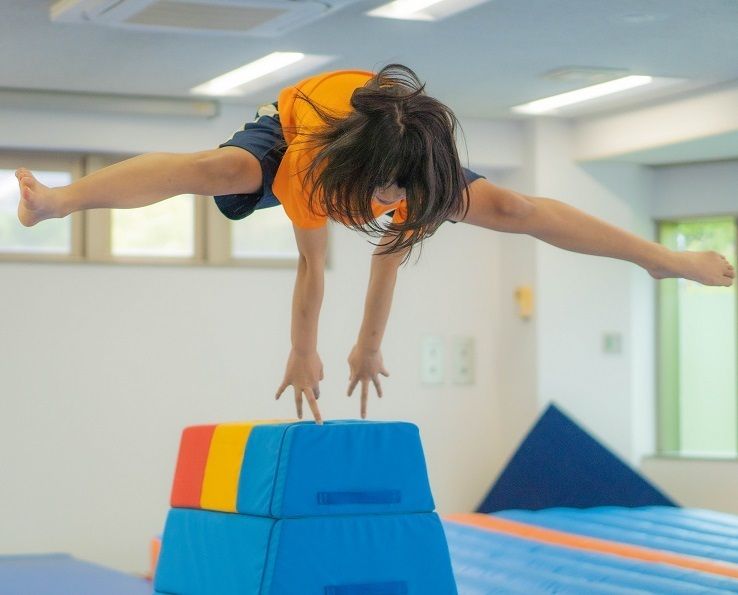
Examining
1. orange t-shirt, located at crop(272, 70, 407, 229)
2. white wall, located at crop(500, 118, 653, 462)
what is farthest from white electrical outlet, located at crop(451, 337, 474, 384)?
orange t-shirt, located at crop(272, 70, 407, 229)

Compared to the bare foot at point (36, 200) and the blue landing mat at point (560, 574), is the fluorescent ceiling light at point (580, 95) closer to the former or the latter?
the blue landing mat at point (560, 574)

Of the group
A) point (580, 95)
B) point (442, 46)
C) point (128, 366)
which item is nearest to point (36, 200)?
point (442, 46)

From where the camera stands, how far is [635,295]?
289 inches

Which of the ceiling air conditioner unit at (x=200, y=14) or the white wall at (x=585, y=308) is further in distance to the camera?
the white wall at (x=585, y=308)

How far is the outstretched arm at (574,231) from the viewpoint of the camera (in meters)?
3.08

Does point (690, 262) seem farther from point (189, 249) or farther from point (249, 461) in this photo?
point (189, 249)

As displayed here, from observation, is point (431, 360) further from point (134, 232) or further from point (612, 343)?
point (134, 232)

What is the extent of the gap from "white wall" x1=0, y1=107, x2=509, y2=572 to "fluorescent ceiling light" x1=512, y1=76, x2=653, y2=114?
4.21 ft

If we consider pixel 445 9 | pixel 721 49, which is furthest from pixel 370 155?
pixel 721 49

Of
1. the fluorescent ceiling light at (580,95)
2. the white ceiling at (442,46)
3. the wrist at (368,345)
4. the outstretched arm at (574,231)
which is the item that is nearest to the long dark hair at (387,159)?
the outstretched arm at (574,231)

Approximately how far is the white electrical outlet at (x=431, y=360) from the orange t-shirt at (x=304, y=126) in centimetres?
407

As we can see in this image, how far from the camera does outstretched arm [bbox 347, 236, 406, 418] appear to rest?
11.2ft

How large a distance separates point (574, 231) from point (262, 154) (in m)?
0.89

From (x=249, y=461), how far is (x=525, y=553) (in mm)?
2080
